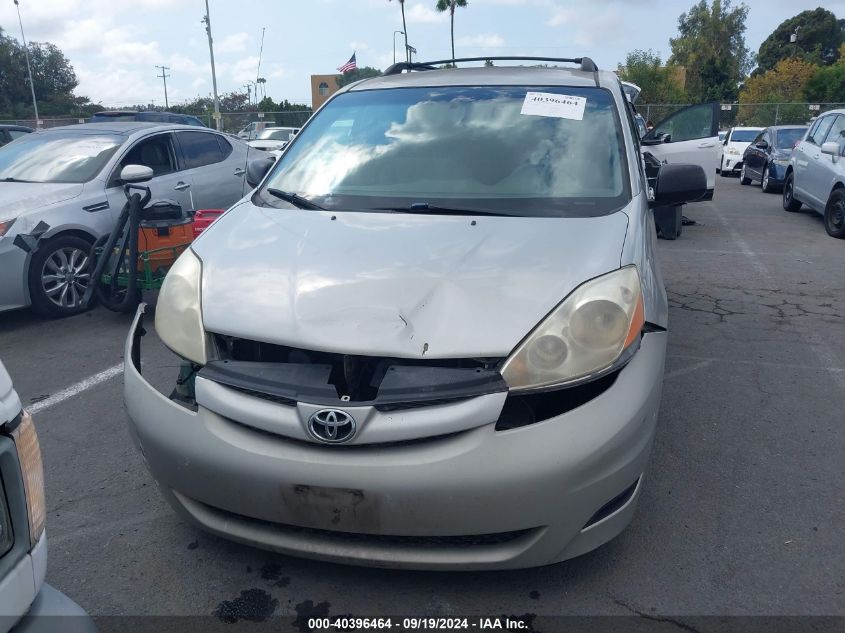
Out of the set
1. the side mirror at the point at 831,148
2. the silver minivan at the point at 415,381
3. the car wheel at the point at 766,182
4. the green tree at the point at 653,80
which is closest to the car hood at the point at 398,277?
the silver minivan at the point at 415,381

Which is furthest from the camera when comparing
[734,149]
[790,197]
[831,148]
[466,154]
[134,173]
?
[734,149]

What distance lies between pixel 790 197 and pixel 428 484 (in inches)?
498

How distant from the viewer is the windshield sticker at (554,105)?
3643 millimetres

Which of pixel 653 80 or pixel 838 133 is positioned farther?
pixel 653 80

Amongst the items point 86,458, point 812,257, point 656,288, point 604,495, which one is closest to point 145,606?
point 86,458

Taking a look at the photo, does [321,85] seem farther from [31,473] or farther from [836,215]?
[31,473]

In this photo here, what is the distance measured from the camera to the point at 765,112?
33.6 meters

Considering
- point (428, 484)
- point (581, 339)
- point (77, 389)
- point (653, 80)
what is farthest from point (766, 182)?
point (653, 80)

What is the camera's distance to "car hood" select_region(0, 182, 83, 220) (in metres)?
5.92

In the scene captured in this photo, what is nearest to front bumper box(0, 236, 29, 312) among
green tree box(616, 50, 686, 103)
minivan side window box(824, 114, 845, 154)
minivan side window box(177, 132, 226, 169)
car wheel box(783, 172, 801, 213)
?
minivan side window box(177, 132, 226, 169)

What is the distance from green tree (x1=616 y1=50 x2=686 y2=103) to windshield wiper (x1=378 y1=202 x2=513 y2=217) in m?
46.0

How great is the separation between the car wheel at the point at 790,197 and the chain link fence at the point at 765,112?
1891 cm

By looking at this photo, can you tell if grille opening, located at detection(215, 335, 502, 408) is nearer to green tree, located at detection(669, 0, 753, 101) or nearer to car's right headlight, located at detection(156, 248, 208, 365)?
car's right headlight, located at detection(156, 248, 208, 365)

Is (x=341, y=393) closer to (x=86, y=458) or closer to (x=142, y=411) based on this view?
(x=142, y=411)
